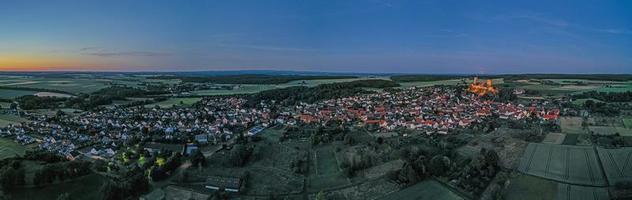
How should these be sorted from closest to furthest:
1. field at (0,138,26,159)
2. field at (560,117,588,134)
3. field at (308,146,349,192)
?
field at (308,146,349,192)
field at (0,138,26,159)
field at (560,117,588,134)

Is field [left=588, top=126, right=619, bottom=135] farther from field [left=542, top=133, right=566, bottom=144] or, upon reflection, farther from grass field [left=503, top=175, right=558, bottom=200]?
grass field [left=503, top=175, right=558, bottom=200]

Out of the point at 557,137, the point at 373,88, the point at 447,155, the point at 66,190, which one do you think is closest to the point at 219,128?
the point at 66,190

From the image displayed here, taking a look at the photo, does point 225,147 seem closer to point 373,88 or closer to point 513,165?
point 513,165

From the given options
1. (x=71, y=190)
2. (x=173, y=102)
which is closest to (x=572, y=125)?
(x=71, y=190)

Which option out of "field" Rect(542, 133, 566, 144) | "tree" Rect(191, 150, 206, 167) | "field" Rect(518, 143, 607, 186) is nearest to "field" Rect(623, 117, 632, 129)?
"field" Rect(542, 133, 566, 144)

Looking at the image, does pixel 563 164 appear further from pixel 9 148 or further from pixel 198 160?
pixel 9 148

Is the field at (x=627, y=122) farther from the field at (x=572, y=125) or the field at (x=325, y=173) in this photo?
the field at (x=325, y=173)
